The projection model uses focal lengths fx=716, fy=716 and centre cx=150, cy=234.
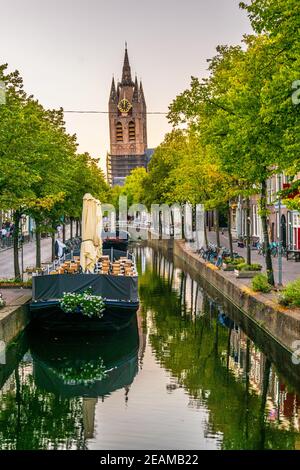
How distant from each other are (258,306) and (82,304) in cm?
637

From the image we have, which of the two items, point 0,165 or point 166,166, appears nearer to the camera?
point 0,165

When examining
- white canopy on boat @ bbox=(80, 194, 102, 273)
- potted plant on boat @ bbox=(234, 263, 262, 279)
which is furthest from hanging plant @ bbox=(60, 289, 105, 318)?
potted plant on boat @ bbox=(234, 263, 262, 279)

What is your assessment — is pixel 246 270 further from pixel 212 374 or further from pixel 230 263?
pixel 212 374

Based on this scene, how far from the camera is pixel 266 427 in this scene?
14.8 metres

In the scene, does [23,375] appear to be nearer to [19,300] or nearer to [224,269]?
[19,300]

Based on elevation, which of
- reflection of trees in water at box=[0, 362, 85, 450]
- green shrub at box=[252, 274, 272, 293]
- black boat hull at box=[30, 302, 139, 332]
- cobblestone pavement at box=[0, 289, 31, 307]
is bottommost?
reflection of trees in water at box=[0, 362, 85, 450]

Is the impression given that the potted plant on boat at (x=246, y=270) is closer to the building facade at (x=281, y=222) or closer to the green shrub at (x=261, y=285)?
the green shrub at (x=261, y=285)

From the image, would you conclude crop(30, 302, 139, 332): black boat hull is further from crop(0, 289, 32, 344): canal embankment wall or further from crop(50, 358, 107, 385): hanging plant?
crop(50, 358, 107, 385): hanging plant

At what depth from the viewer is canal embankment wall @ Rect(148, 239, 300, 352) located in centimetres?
2088

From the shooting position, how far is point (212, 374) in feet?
64.5

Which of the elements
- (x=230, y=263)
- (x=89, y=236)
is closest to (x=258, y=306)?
(x=89, y=236)

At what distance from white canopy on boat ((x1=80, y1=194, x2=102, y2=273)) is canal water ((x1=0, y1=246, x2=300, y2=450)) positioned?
2.98 metres

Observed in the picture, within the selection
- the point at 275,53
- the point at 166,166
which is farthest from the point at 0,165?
the point at 166,166

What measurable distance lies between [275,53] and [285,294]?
7725 mm
